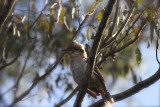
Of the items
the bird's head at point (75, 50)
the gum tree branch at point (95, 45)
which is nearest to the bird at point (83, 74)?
the bird's head at point (75, 50)

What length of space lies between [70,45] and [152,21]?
1.75 metres

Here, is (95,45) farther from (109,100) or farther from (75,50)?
(75,50)

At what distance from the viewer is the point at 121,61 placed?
8109 mm

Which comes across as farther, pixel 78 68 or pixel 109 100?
pixel 78 68

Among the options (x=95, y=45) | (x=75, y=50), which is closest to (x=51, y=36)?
(x=75, y=50)

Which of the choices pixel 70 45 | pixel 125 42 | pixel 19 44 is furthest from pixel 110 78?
pixel 125 42

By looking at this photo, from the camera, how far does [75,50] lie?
554cm

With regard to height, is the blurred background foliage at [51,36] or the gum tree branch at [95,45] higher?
the blurred background foliage at [51,36]

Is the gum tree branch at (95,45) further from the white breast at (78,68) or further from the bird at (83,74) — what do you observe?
the white breast at (78,68)

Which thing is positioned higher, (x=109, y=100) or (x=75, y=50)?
(x=75, y=50)

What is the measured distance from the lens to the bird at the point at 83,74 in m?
4.81

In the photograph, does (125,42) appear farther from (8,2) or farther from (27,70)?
Result: (27,70)

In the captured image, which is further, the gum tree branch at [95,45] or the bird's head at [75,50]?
the bird's head at [75,50]

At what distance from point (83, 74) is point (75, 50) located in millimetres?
611
